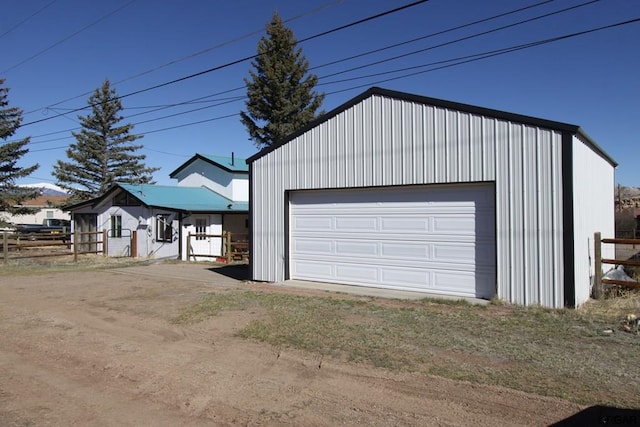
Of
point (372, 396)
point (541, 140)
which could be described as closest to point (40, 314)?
point (372, 396)

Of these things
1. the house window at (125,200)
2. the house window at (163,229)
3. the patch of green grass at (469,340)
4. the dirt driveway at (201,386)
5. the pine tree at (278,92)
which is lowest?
the dirt driveway at (201,386)

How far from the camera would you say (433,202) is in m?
10.7

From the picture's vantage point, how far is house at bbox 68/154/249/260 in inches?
901

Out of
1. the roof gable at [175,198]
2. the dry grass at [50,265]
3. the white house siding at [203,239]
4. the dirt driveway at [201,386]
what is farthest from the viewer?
the roof gable at [175,198]

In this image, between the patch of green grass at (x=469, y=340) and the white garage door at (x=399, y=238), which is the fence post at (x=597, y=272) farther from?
the white garage door at (x=399, y=238)

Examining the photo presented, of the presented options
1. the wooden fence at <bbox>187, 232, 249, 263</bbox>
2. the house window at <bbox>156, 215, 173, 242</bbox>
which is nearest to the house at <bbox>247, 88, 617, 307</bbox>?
the wooden fence at <bbox>187, 232, 249, 263</bbox>

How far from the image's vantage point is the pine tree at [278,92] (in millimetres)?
32938

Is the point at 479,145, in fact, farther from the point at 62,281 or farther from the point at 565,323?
the point at 62,281

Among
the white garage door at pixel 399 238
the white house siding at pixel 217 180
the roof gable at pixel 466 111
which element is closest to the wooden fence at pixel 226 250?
the white house siding at pixel 217 180

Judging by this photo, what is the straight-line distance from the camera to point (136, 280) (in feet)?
47.3

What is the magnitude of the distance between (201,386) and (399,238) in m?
6.84

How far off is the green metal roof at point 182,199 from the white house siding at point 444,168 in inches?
415

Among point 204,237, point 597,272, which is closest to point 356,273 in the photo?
point 597,272

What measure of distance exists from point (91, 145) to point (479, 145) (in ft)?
141
